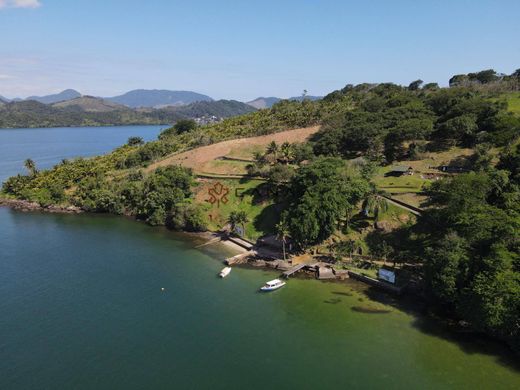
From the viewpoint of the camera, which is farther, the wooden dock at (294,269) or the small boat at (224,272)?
the small boat at (224,272)

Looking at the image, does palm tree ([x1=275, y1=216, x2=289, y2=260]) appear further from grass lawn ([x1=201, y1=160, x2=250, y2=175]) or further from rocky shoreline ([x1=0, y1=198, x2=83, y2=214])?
rocky shoreline ([x1=0, y1=198, x2=83, y2=214])

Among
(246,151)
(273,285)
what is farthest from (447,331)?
(246,151)

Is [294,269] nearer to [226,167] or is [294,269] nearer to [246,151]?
[226,167]

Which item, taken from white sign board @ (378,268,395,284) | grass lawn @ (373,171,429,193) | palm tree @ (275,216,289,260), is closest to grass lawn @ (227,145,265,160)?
grass lawn @ (373,171,429,193)

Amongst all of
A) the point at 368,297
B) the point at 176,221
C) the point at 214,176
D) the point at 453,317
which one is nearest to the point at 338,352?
the point at 368,297

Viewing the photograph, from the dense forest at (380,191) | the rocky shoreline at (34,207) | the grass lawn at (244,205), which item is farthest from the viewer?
the rocky shoreline at (34,207)

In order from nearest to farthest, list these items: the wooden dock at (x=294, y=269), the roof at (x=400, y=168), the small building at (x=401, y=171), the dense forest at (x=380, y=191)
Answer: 1. the dense forest at (x=380, y=191)
2. the wooden dock at (x=294, y=269)
3. the roof at (x=400, y=168)
4. the small building at (x=401, y=171)

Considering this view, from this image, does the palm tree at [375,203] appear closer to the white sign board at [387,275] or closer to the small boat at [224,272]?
the white sign board at [387,275]

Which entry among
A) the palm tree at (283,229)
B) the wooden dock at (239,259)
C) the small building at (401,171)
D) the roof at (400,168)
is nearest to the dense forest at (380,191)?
the palm tree at (283,229)
